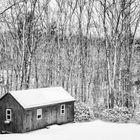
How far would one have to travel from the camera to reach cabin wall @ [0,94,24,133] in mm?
18178

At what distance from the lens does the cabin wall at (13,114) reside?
18178 mm

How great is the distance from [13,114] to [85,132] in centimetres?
536

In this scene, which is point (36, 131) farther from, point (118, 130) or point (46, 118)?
point (118, 130)

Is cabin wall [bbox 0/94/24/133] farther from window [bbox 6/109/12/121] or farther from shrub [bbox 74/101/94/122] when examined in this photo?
shrub [bbox 74/101/94/122]

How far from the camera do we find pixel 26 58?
28.8 metres

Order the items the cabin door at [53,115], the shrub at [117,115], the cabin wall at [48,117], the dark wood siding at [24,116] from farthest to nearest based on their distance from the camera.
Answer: the shrub at [117,115]
the cabin door at [53,115]
the cabin wall at [48,117]
the dark wood siding at [24,116]

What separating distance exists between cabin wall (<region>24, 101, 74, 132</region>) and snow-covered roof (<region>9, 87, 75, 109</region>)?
406 mm

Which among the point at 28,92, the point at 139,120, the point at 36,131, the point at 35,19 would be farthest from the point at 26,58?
the point at 139,120

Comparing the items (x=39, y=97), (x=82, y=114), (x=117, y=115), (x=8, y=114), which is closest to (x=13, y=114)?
(x=8, y=114)

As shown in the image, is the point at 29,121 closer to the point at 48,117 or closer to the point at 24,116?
the point at 24,116

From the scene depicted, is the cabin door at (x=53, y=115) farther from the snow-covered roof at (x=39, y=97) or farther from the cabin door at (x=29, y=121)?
the cabin door at (x=29, y=121)

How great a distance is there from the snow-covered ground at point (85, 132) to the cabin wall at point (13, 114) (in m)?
0.83

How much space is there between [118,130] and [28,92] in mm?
7502

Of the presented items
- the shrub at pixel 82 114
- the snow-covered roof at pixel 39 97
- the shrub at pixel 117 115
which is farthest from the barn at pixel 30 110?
the shrub at pixel 117 115
